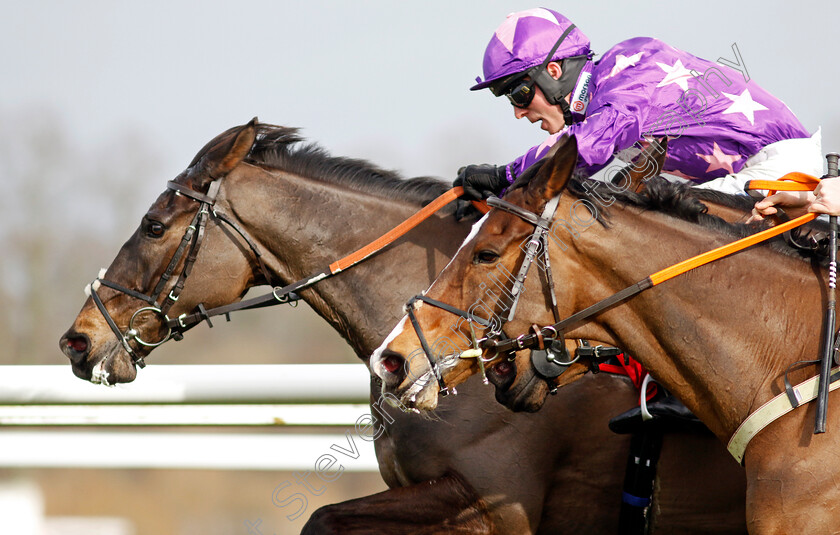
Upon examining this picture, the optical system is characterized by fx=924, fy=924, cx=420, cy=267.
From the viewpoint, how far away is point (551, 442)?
3.62 m

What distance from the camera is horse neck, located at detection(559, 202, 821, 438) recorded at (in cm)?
274

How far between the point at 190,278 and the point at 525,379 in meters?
1.53

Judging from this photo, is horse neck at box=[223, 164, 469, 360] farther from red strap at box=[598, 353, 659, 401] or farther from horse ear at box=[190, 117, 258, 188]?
red strap at box=[598, 353, 659, 401]

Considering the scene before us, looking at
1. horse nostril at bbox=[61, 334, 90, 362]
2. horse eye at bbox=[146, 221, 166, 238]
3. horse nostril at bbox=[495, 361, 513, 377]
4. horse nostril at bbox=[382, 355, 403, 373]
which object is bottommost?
horse nostril at bbox=[61, 334, 90, 362]

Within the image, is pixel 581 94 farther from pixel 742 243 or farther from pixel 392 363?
pixel 392 363

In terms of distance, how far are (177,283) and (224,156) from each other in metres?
0.58

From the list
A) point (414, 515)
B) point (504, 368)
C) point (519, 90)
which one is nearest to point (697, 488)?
point (504, 368)

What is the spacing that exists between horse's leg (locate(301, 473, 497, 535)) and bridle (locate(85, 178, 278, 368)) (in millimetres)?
938

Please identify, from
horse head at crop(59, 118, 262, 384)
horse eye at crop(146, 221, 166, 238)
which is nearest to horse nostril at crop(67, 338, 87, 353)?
horse head at crop(59, 118, 262, 384)

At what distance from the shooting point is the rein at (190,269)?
3807 millimetres

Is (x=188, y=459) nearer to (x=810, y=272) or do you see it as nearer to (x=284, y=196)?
(x=284, y=196)

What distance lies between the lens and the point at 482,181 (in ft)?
12.2

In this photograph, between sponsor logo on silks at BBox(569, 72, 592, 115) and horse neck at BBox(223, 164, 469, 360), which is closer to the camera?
sponsor logo on silks at BBox(569, 72, 592, 115)

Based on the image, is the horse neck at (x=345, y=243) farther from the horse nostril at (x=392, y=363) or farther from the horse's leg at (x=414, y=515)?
the horse nostril at (x=392, y=363)
